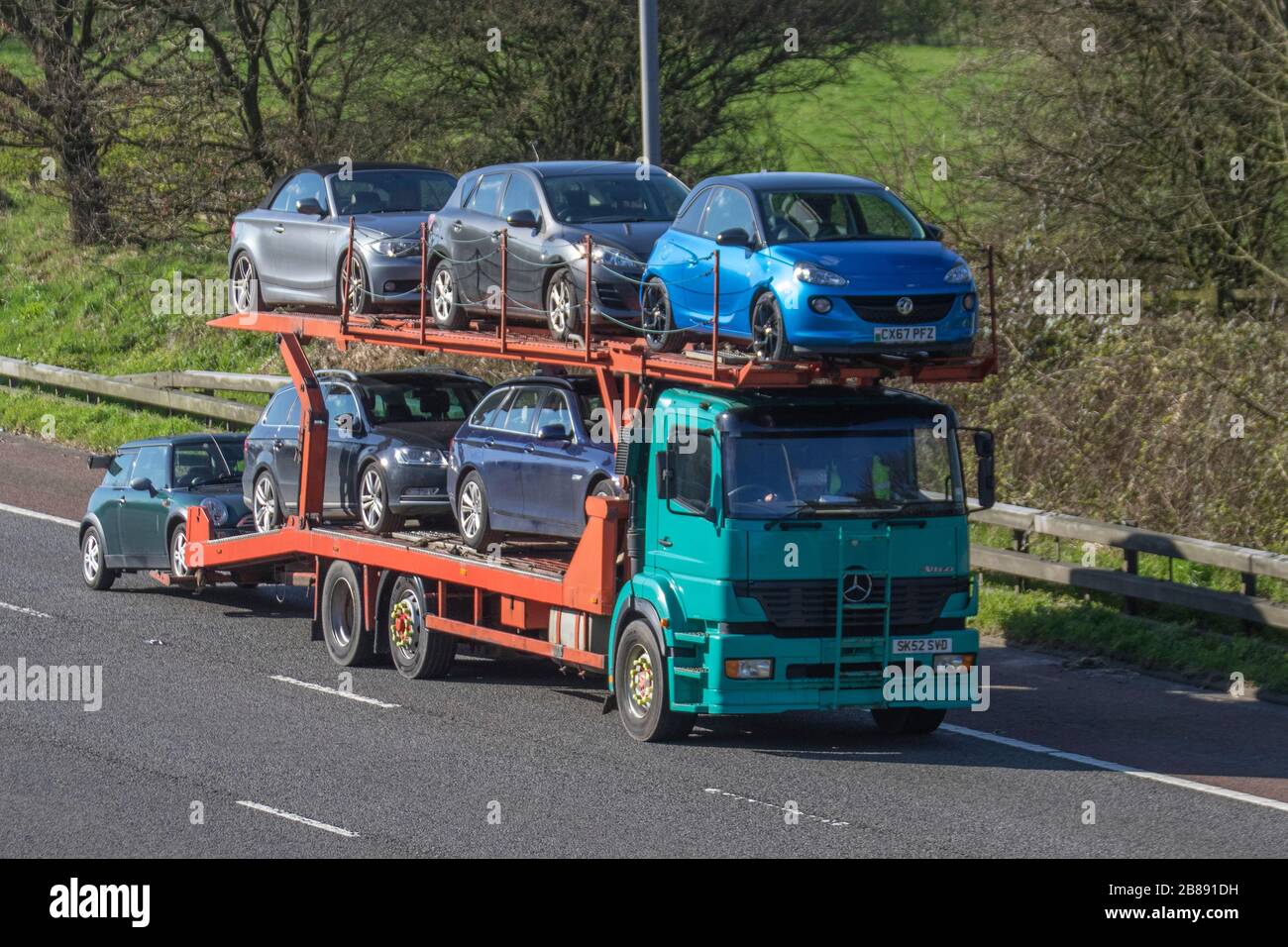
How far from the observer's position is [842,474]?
12812 mm

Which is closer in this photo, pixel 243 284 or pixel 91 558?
pixel 243 284

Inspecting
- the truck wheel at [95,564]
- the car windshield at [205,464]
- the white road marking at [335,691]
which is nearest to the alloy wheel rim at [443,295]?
the white road marking at [335,691]

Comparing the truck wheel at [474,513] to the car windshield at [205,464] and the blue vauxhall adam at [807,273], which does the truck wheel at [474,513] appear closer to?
the blue vauxhall adam at [807,273]

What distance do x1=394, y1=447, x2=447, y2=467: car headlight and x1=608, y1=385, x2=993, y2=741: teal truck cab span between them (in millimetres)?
3420

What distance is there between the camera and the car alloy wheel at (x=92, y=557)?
770 inches

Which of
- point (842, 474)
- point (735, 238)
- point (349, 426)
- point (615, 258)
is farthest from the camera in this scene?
point (349, 426)

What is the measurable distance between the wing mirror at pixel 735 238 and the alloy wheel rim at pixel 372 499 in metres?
4.53

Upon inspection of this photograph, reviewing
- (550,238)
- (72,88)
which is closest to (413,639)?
(550,238)

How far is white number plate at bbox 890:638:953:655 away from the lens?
1290cm

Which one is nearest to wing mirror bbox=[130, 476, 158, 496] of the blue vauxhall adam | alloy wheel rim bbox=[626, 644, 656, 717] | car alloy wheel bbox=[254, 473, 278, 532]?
car alloy wheel bbox=[254, 473, 278, 532]

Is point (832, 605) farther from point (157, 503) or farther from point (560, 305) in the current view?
point (157, 503)

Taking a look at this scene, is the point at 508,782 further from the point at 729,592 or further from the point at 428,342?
the point at 428,342

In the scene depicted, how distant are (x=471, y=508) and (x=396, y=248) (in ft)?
8.75

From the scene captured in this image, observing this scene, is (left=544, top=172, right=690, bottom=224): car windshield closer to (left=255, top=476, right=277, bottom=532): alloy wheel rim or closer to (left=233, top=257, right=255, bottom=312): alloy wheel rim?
(left=233, top=257, right=255, bottom=312): alloy wheel rim
